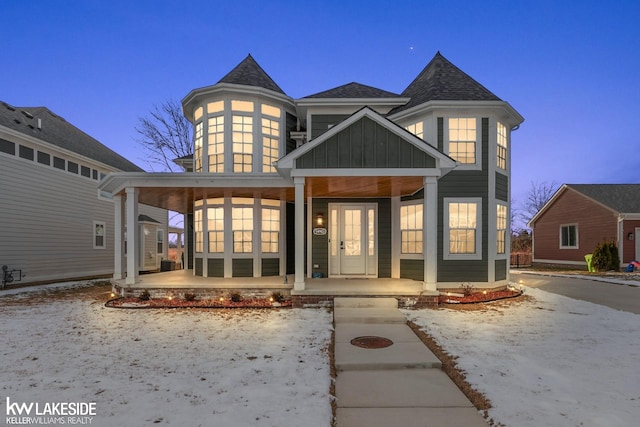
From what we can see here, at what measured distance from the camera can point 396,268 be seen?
10.3m

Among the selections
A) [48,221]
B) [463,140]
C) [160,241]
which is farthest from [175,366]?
[160,241]

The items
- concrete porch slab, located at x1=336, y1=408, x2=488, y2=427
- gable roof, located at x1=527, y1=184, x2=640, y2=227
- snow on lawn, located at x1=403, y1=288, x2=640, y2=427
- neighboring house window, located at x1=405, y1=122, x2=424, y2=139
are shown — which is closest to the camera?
concrete porch slab, located at x1=336, y1=408, x2=488, y2=427

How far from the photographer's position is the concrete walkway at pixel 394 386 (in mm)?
3070

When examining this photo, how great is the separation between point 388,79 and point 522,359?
19291cm

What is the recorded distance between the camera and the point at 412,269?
395 inches

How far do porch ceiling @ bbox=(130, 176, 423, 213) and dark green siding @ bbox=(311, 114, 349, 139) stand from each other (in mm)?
2032

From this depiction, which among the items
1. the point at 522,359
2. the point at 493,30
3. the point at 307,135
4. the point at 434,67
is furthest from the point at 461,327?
the point at 493,30

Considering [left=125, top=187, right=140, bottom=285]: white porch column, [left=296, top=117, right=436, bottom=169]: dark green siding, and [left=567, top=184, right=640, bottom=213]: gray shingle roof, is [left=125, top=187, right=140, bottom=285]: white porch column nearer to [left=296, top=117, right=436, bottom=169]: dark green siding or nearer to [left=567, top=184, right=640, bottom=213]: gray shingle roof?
[left=296, top=117, right=436, bottom=169]: dark green siding

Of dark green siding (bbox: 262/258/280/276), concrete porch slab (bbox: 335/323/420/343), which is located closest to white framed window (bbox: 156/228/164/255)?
dark green siding (bbox: 262/258/280/276)

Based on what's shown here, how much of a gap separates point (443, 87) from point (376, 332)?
745 cm

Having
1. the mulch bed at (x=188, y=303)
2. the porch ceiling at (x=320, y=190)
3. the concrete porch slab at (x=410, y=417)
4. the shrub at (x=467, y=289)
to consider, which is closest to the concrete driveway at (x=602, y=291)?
the shrub at (x=467, y=289)

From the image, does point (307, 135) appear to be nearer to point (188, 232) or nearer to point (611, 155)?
point (188, 232)

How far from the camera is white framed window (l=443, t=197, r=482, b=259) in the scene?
376 inches

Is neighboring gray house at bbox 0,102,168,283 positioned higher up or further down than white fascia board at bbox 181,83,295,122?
further down
